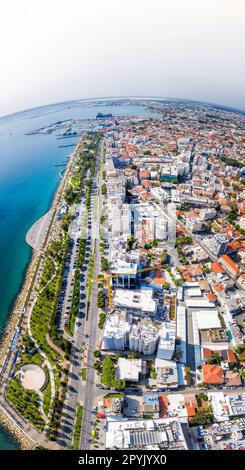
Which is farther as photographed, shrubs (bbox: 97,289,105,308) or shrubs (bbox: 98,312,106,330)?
shrubs (bbox: 97,289,105,308)

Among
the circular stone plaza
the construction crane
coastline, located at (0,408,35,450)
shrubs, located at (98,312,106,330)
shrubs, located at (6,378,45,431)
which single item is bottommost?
coastline, located at (0,408,35,450)

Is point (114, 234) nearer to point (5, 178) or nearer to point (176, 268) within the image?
point (176, 268)

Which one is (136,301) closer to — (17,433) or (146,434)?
(146,434)

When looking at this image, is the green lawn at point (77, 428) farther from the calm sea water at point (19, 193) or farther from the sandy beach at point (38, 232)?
the sandy beach at point (38, 232)

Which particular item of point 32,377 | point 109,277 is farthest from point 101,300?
point 32,377

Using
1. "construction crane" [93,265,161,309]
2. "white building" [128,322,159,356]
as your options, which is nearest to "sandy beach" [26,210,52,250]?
"construction crane" [93,265,161,309]

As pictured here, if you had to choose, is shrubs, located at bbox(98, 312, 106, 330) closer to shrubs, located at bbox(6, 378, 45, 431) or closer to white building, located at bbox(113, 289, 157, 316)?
white building, located at bbox(113, 289, 157, 316)

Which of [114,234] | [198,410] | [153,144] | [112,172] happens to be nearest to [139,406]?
[198,410]
